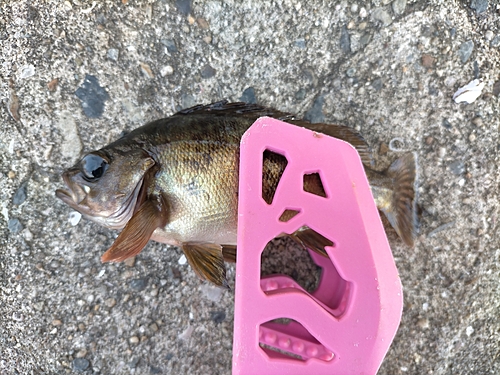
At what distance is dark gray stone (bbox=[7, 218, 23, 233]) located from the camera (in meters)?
2.20

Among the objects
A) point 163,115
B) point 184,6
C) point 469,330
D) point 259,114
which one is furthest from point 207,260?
point 469,330

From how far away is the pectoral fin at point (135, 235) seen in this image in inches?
64.7

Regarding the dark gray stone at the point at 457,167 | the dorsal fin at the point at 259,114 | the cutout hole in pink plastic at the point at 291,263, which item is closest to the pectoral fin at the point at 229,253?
the cutout hole in pink plastic at the point at 291,263

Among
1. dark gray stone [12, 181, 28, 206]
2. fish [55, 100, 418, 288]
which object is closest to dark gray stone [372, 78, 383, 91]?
fish [55, 100, 418, 288]

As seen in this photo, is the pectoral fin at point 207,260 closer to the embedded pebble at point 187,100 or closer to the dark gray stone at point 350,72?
the embedded pebble at point 187,100

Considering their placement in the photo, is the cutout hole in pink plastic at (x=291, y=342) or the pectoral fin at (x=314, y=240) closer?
the cutout hole in pink plastic at (x=291, y=342)

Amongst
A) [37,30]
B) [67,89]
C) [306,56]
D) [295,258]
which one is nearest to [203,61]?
[306,56]

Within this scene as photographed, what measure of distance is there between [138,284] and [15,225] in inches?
32.5

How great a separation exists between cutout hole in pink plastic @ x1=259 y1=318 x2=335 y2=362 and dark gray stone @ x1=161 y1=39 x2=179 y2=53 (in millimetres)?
1692

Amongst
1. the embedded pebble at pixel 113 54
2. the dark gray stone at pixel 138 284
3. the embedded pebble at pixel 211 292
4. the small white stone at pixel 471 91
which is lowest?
the embedded pebble at pixel 211 292

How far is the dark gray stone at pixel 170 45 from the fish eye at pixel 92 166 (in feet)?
2.88

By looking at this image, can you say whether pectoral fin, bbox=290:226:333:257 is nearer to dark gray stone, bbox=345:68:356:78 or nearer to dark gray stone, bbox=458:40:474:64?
dark gray stone, bbox=345:68:356:78

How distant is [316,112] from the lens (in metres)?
2.24

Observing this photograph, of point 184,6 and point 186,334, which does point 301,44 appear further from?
point 186,334
